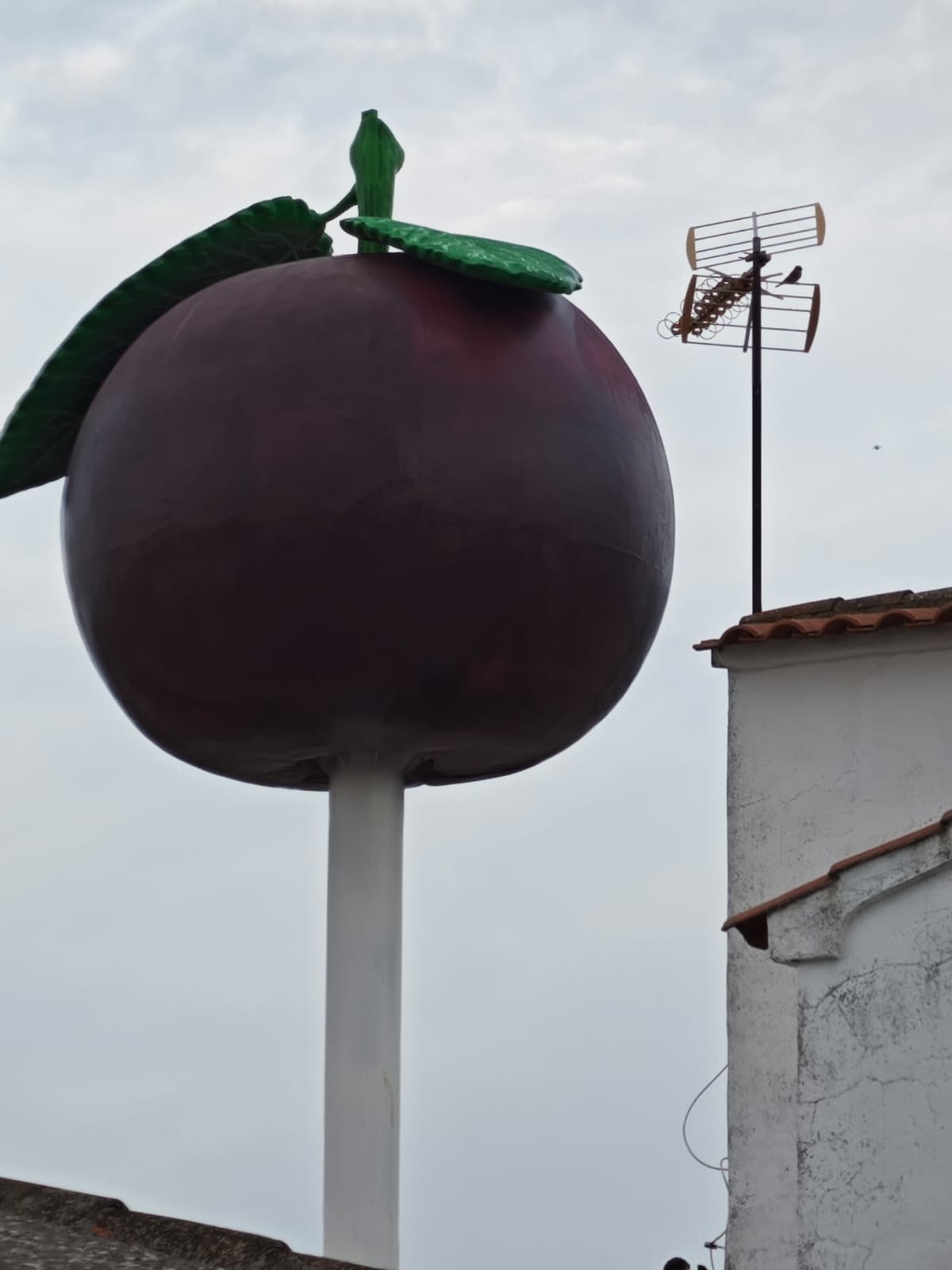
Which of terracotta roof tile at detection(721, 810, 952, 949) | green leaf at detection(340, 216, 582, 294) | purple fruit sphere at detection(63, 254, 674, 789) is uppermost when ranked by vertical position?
green leaf at detection(340, 216, 582, 294)

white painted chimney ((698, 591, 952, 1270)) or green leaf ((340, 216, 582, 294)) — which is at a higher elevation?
green leaf ((340, 216, 582, 294))

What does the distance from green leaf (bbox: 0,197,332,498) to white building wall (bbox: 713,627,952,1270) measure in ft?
12.0

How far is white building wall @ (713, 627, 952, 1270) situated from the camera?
12250 mm

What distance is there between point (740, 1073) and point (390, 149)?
19.0 ft

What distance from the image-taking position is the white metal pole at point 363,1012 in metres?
11.5

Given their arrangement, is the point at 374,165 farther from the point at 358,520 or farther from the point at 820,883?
the point at 820,883

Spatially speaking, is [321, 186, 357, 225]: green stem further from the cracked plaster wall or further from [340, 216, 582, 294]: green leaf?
the cracked plaster wall

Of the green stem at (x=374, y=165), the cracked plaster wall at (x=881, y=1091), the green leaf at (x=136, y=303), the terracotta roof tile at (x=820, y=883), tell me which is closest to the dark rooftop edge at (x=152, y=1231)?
the cracked plaster wall at (x=881, y=1091)

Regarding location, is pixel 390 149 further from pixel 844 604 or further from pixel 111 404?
pixel 844 604

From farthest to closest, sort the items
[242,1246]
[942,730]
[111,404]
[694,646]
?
[694,646] → [942,730] → [111,404] → [242,1246]

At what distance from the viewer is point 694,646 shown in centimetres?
Answer: 1317

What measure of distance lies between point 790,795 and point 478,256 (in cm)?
385

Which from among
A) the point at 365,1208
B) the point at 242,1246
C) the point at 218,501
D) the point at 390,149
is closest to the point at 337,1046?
the point at 365,1208

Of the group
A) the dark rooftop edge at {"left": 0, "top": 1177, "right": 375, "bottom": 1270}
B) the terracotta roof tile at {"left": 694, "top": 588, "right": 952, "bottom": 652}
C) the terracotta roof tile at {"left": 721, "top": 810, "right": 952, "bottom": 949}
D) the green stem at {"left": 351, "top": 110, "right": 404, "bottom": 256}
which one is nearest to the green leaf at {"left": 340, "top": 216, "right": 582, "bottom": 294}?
the green stem at {"left": 351, "top": 110, "right": 404, "bottom": 256}
